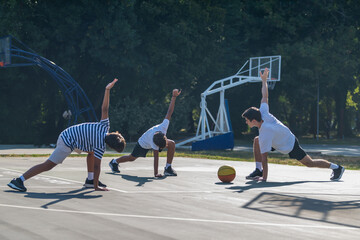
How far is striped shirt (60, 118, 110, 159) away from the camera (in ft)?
34.0

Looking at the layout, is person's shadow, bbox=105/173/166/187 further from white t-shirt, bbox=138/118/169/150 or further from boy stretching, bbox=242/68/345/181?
boy stretching, bbox=242/68/345/181

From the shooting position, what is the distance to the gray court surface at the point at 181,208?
23.6 ft

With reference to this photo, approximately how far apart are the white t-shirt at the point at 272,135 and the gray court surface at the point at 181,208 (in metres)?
0.81

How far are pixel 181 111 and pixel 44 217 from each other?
31.8 m

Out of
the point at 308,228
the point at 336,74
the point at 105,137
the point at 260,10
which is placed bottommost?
the point at 308,228

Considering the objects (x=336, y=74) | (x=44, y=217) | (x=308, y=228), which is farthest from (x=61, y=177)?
(x=336, y=74)

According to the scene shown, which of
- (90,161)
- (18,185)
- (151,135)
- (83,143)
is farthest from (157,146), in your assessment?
(18,185)

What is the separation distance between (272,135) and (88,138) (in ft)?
13.3

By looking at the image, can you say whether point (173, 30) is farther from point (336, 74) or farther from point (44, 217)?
point (44, 217)

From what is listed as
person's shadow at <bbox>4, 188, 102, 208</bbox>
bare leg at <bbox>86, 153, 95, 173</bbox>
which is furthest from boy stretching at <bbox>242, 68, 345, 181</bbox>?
person's shadow at <bbox>4, 188, 102, 208</bbox>

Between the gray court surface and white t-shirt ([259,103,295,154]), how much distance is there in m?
0.81

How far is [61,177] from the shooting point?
44.2 ft

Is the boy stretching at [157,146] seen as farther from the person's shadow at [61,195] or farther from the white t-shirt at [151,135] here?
the person's shadow at [61,195]

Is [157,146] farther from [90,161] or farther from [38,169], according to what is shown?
[38,169]
